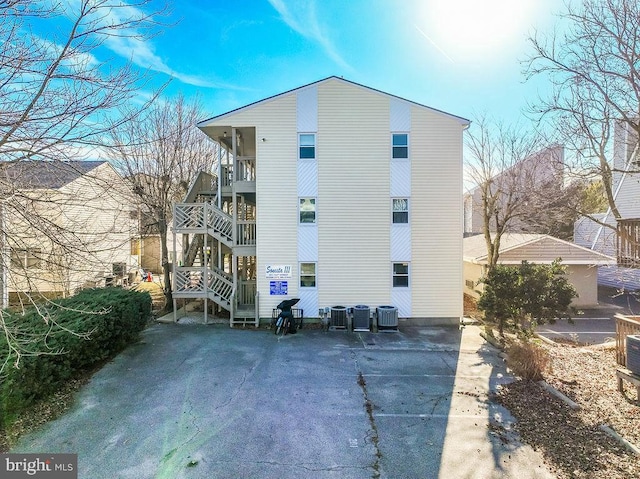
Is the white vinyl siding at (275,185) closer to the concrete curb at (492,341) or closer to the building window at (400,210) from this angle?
the building window at (400,210)

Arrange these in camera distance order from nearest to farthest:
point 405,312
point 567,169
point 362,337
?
1. point 567,169
2. point 362,337
3. point 405,312

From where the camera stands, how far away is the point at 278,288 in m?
12.4

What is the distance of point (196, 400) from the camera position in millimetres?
6266

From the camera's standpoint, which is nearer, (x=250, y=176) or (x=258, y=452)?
(x=258, y=452)

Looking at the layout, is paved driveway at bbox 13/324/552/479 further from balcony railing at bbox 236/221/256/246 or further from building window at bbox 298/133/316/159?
building window at bbox 298/133/316/159

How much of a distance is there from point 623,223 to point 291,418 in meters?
12.0

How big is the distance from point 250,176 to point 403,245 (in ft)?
28.8

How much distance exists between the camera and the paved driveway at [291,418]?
14.5 ft

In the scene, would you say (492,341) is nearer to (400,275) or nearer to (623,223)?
(400,275)

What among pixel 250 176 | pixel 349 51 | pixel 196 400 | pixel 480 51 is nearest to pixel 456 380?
pixel 196 400

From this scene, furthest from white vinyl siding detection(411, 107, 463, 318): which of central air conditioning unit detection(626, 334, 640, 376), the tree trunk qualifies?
the tree trunk

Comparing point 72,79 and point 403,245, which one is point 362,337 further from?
point 72,79

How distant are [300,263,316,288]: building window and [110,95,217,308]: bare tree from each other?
6629 millimetres

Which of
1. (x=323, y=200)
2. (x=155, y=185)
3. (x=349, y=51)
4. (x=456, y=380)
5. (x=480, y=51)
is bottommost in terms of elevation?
(x=456, y=380)
